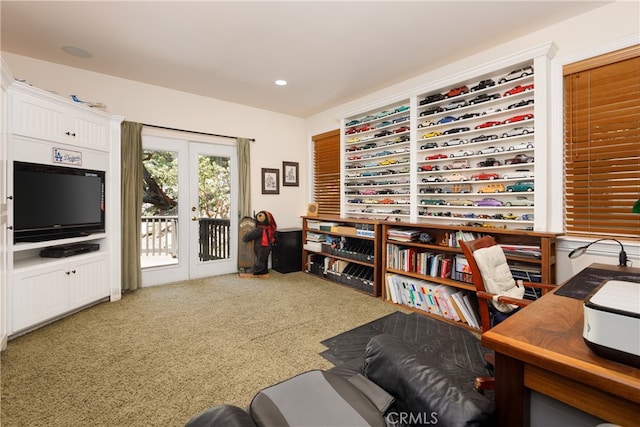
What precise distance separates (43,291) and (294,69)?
3.40m

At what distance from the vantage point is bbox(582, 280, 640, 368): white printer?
0.76 m

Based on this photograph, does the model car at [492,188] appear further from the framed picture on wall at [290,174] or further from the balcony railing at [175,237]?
the balcony railing at [175,237]

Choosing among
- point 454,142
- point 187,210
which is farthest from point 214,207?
point 454,142

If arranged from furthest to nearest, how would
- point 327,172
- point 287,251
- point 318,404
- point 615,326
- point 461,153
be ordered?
point 327,172, point 287,251, point 461,153, point 318,404, point 615,326

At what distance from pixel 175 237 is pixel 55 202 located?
1.58 meters

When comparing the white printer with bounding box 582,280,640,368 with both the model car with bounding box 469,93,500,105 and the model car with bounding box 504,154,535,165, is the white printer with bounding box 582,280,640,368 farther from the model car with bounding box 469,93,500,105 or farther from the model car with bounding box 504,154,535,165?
the model car with bounding box 469,93,500,105

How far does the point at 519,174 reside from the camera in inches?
112

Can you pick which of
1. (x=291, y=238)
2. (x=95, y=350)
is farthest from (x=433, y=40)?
(x=95, y=350)

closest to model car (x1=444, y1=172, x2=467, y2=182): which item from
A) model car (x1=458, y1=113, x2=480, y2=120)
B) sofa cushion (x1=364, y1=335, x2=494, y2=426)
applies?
model car (x1=458, y1=113, x2=480, y2=120)

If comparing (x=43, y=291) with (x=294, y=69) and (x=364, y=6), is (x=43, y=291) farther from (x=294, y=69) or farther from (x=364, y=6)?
(x=364, y=6)

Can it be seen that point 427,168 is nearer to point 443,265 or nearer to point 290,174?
point 443,265

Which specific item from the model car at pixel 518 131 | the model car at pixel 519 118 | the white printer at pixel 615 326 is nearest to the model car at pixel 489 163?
the model car at pixel 518 131

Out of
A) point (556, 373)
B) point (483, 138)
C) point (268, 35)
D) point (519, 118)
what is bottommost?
point (556, 373)

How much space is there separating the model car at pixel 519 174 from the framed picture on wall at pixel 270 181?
3462 mm
